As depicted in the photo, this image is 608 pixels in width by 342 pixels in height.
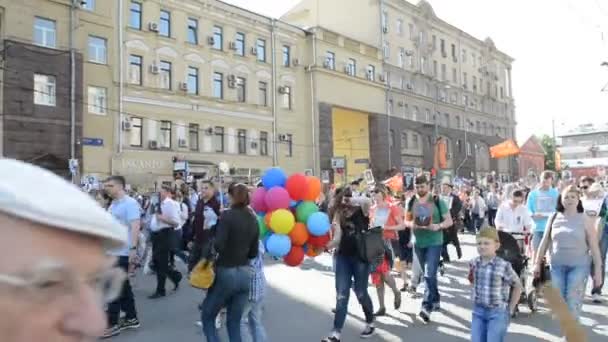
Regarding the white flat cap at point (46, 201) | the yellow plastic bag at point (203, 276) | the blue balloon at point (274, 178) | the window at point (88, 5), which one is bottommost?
the yellow plastic bag at point (203, 276)

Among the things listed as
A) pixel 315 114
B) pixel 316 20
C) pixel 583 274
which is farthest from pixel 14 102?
pixel 316 20

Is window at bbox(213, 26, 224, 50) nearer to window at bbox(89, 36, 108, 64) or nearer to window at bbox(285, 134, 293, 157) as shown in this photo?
window at bbox(89, 36, 108, 64)

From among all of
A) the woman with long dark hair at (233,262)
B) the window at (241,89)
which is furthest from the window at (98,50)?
the woman with long dark hair at (233,262)

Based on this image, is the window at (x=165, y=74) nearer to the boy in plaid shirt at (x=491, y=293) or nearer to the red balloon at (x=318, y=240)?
the red balloon at (x=318, y=240)

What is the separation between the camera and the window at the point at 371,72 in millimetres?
42656

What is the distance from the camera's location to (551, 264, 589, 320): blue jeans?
5.82 metres

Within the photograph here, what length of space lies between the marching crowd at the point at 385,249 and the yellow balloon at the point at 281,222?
1.47ft

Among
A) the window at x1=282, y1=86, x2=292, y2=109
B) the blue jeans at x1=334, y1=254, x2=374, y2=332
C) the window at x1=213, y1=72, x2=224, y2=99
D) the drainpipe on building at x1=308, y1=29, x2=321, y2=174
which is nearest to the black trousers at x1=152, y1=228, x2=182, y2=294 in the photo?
the blue jeans at x1=334, y1=254, x2=374, y2=332

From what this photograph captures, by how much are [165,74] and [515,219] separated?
2441cm

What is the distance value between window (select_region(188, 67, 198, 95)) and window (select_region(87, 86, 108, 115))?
5.35 meters

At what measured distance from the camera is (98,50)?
2606cm

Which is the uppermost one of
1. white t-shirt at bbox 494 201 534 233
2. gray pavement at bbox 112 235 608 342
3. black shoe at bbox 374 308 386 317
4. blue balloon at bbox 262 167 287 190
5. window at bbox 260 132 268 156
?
window at bbox 260 132 268 156

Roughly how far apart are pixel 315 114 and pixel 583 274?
32192mm

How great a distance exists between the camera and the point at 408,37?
4812 centimetres
